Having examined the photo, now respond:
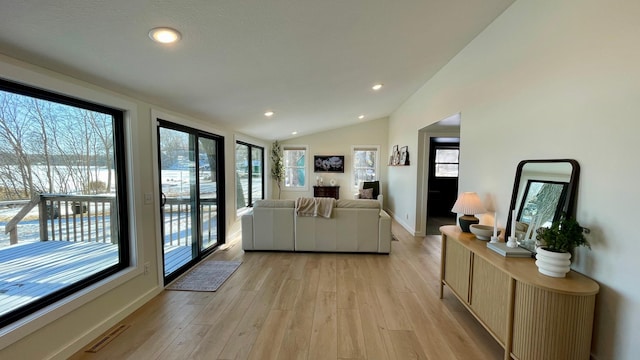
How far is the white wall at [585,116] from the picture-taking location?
53.2 inches

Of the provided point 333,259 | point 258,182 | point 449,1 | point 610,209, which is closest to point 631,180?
point 610,209

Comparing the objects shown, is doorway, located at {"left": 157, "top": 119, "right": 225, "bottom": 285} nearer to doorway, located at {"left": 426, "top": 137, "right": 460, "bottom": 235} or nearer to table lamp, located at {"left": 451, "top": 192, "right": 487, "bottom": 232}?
table lamp, located at {"left": 451, "top": 192, "right": 487, "bottom": 232}

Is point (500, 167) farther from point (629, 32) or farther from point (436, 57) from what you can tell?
point (436, 57)

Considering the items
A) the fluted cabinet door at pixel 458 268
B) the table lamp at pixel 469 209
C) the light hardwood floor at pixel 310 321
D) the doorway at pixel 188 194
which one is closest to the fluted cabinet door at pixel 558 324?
the light hardwood floor at pixel 310 321

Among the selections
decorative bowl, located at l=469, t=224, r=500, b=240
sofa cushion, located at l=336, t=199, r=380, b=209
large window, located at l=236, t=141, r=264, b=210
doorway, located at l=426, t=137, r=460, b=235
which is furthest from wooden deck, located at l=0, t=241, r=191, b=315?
doorway, located at l=426, t=137, r=460, b=235

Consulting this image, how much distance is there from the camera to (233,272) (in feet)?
10.7

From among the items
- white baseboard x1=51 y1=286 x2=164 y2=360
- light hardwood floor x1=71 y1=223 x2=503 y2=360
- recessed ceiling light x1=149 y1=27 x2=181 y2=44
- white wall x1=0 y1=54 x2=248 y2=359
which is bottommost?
light hardwood floor x1=71 y1=223 x2=503 y2=360

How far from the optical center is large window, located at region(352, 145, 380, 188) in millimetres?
7836

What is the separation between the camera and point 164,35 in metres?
1.58

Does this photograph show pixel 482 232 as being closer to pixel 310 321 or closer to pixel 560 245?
pixel 560 245

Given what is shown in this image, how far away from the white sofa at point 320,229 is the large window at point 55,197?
5.89 ft

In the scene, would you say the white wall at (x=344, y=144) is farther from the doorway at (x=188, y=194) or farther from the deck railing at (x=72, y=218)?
the deck railing at (x=72, y=218)

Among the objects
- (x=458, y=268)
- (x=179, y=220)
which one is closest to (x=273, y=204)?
(x=179, y=220)

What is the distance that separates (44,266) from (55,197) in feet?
1.70
